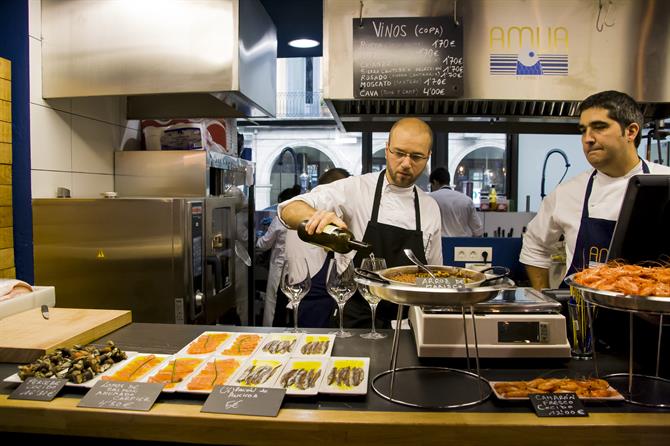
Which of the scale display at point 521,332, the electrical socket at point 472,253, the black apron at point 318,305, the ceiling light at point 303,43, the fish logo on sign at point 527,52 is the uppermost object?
the ceiling light at point 303,43

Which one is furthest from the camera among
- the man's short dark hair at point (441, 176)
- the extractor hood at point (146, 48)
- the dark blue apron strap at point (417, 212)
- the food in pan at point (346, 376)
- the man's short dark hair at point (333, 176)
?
the man's short dark hair at point (441, 176)

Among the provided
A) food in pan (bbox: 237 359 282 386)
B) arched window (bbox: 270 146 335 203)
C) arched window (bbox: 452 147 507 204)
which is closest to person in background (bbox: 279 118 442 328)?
food in pan (bbox: 237 359 282 386)

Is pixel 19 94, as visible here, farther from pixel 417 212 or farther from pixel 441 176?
pixel 441 176

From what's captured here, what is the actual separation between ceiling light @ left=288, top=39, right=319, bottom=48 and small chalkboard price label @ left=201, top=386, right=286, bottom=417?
3.31m

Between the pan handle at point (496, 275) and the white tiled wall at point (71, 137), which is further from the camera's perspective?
the white tiled wall at point (71, 137)

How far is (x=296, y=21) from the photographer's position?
3725 mm

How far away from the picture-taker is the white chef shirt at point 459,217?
5.23 meters

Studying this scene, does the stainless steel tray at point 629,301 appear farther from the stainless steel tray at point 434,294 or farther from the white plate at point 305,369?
the white plate at point 305,369

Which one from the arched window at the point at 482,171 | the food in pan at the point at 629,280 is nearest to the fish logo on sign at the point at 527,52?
the food in pan at the point at 629,280

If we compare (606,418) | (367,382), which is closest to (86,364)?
(367,382)

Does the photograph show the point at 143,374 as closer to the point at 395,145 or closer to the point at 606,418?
the point at 606,418

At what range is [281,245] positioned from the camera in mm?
4512

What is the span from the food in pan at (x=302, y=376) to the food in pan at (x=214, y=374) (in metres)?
0.16

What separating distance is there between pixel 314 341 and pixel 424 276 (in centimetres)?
54
